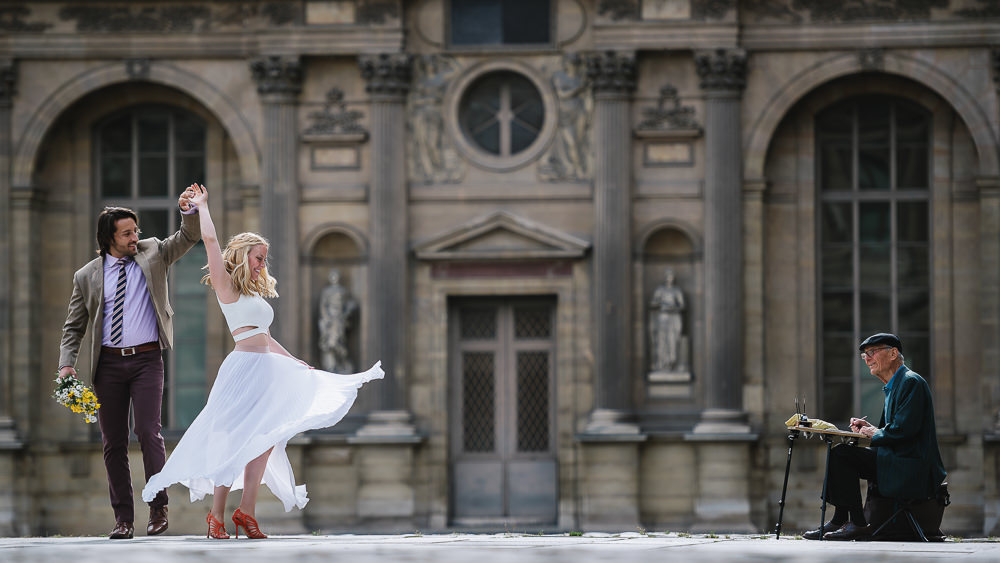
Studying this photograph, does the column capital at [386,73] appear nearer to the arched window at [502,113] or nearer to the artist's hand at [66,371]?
the arched window at [502,113]

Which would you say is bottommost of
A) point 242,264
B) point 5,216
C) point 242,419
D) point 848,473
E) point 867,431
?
point 848,473

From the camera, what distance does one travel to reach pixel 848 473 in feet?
41.4

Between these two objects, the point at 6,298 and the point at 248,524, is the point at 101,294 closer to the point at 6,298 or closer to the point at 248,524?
the point at 248,524

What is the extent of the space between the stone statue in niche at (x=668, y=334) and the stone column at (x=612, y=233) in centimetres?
35

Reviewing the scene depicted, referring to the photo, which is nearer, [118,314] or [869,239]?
[118,314]

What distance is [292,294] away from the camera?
22641 millimetres

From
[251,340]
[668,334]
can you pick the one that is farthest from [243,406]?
[668,334]

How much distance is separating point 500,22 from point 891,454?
11815mm

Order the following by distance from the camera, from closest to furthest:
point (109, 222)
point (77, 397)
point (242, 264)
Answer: point (242, 264)
point (77, 397)
point (109, 222)

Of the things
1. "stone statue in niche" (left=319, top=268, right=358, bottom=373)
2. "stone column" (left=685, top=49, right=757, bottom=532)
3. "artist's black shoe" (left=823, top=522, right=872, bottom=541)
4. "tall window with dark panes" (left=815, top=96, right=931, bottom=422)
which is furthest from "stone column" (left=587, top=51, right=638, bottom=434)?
"artist's black shoe" (left=823, top=522, right=872, bottom=541)

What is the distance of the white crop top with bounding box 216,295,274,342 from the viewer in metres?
11.6

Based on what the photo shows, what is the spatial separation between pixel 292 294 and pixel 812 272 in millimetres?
6755

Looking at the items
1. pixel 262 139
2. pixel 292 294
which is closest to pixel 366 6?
pixel 262 139

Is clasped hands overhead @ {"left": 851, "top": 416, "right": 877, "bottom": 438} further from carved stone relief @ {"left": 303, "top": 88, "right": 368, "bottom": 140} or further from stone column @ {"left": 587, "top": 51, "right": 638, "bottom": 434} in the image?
carved stone relief @ {"left": 303, "top": 88, "right": 368, "bottom": 140}
